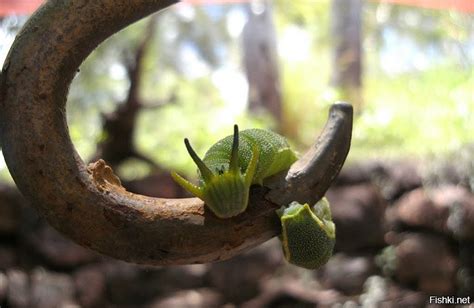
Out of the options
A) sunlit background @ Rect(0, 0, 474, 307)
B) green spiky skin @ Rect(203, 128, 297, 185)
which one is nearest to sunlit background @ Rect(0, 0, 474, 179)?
sunlit background @ Rect(0, 0, 474, 307)

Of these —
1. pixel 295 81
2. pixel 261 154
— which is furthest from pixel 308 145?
pixel 261 154

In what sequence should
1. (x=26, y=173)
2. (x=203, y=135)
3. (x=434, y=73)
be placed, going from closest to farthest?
(x=26, y=173) < (x=203, y=135) < (x=434, y=73)

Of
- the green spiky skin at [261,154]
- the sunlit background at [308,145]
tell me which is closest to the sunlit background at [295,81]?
the sunlit background at [308,145]

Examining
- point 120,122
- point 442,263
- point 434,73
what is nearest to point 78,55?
point 120,122

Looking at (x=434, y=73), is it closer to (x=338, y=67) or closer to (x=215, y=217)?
(x=338, y=67)

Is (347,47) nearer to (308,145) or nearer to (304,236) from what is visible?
(308,145)

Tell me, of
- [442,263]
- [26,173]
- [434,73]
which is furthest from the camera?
[434,73]

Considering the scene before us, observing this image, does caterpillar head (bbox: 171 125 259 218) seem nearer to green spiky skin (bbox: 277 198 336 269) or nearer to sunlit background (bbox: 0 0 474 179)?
green spiky skin (bbox: 277 198 336 269)

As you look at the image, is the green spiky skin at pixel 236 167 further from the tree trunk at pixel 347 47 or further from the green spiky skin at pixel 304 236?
the tree trunk at pixel 347 47
